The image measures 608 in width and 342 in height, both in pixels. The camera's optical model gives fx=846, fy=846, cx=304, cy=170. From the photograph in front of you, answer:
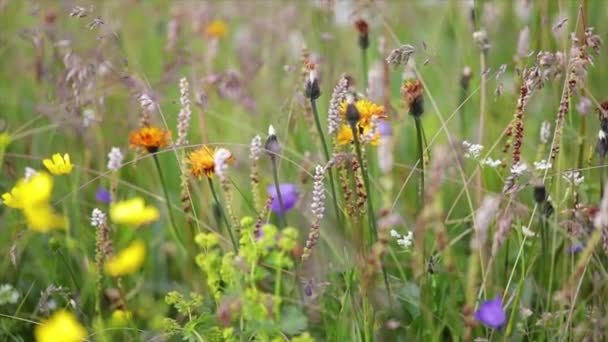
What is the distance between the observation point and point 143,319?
5.13 feet

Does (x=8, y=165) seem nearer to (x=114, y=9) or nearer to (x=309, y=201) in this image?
(x=309, y=201)

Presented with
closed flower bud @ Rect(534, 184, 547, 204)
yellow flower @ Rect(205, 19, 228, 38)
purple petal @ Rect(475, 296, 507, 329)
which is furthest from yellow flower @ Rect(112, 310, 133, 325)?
yellow flower @ Rect(205, 19, 228, 38)

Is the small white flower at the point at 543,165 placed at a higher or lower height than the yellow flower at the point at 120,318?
higher

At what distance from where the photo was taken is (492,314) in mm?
1233

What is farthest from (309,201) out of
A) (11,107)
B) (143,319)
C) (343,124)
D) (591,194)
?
(11,107)

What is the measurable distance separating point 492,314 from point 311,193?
21.1 inches

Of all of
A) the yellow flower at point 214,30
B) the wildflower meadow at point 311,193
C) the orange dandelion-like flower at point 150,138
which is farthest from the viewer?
the yellow flower at point 214,30

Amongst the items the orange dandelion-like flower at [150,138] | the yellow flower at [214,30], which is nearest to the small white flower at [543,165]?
the orange dandelion-like flower at [150,138]

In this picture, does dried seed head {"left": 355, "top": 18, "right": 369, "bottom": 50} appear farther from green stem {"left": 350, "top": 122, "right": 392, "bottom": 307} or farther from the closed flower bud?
the closed flower bud

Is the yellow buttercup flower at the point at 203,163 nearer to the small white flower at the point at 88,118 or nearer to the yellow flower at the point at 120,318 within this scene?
the yellow flower at the point at 120,318

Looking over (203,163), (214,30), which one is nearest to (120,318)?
(203,163)

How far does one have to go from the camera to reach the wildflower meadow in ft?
3.85

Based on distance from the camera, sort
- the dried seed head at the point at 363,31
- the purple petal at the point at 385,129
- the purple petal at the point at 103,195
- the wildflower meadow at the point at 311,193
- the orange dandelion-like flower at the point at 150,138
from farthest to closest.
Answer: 1. the purple petal at the point at 103,195
2. the dried seed head at the point at 363,31
3. the orange dandelion-like flower at the point at 150,138
4. the wildflower meadow at the point at 311,193
5. the purple petal at the point at 385,129

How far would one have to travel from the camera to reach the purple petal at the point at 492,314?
4.02 ft
